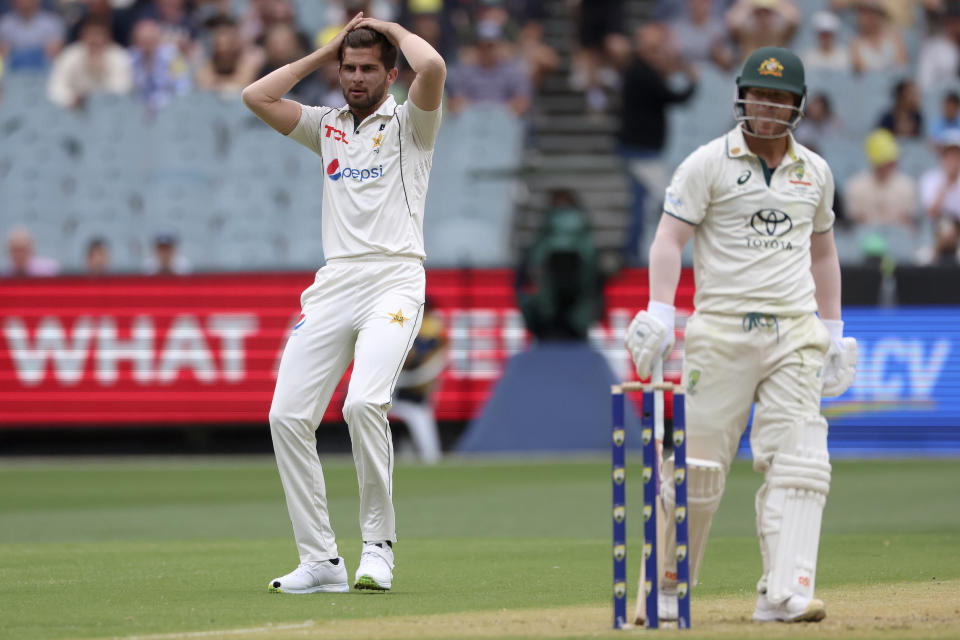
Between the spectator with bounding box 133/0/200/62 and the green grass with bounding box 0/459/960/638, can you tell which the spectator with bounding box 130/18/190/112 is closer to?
the spectator with bounding box 133/0/200/62

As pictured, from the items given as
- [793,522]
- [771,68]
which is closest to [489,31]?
[771,68]

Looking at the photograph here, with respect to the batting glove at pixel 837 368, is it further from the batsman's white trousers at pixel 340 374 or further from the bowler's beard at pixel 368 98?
the bowler's beard at pixel 368 98

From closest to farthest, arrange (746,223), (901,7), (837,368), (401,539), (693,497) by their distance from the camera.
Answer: (693,497), (746,223), (837,368), (401,539), (901,7)

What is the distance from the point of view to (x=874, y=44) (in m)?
19.7

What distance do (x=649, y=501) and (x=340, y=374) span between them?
193cm

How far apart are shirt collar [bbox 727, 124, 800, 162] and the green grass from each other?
6.27ft

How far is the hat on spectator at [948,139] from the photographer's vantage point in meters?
17.6

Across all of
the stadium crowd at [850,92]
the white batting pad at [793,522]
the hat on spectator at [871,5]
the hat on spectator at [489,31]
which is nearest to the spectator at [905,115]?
the stadium crowd at [850,92]

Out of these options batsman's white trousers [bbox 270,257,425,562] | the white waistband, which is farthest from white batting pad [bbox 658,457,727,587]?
the white waistband

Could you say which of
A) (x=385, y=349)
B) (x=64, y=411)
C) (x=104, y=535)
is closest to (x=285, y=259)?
(x=64, y=411)

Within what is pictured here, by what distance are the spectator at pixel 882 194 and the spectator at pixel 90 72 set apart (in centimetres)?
887

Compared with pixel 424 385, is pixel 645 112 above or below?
above

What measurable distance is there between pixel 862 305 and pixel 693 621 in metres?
10.6

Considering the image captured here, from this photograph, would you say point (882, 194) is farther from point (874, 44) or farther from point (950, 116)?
point (874, 44)
